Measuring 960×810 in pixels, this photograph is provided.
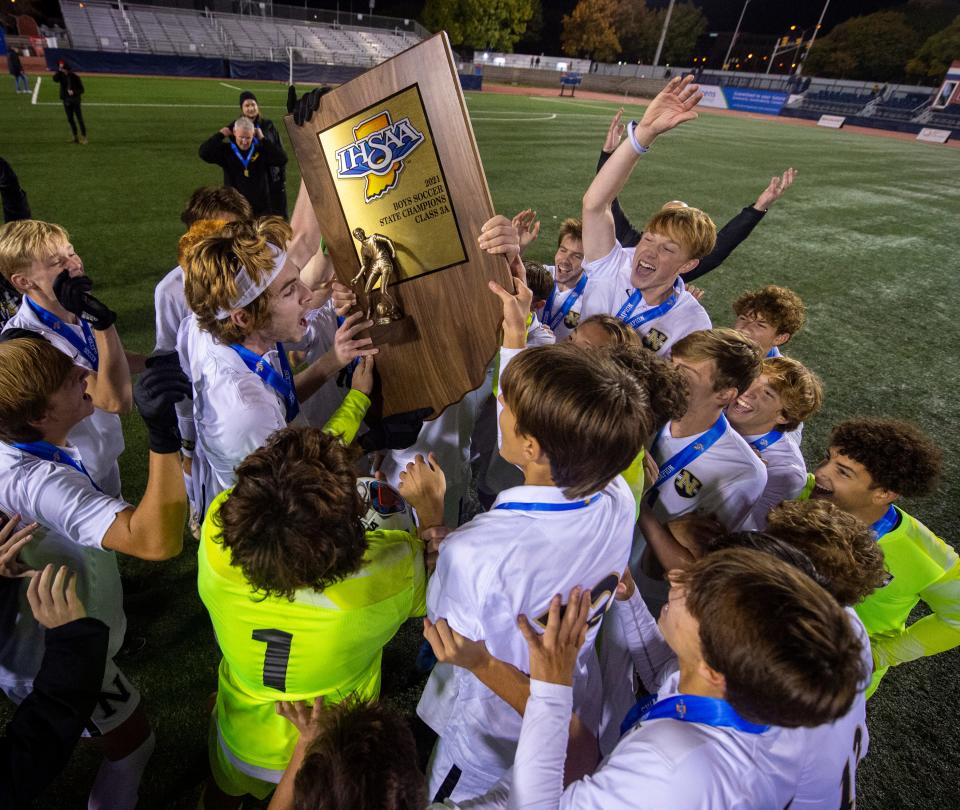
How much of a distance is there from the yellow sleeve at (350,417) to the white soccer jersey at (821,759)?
181 centimetres

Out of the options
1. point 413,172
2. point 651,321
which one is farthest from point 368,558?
point 651,321

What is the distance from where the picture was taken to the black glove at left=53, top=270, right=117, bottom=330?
2.26 meters

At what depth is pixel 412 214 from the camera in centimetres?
213

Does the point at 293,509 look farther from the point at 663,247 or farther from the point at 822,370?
the point at 822,370

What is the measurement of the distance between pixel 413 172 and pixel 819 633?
78.8 inches

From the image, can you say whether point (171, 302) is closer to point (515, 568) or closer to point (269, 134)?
point (515, 568)

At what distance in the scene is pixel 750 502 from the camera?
8.07ft

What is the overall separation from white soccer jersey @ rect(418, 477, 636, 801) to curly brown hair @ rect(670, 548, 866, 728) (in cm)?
37

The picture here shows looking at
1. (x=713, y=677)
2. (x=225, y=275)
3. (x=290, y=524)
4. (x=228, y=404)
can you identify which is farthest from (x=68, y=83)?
(x=713, y=677)

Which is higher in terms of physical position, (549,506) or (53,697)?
(549,506)

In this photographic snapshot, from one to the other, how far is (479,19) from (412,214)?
2308 inches

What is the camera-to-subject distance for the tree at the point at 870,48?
159ft

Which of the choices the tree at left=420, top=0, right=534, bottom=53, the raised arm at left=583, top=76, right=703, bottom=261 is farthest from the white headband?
the tree at left=420, top=0, right=534, bottom=53

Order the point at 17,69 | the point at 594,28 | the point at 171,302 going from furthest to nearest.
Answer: the point at 594,28
the point at 17,69
the point at 171,302
